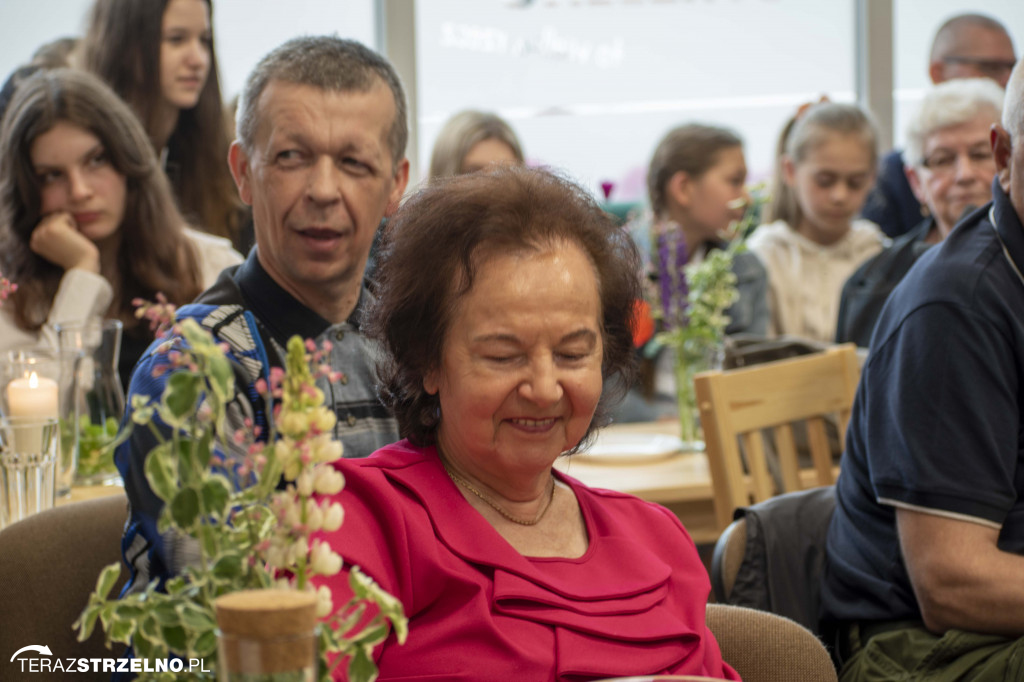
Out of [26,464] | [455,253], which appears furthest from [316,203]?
[26,464]

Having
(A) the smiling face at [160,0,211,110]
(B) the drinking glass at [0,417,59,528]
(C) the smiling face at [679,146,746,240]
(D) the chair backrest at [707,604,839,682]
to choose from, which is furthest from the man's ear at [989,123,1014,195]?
(A) the smiling face at [160,0,211,110]

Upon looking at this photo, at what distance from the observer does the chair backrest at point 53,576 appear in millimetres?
1466

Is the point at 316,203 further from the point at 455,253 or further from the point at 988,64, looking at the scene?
the point at 988,64

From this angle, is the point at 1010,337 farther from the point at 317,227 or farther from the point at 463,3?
the point at 463,3

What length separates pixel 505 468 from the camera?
1.35 m

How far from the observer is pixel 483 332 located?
4.30 ft

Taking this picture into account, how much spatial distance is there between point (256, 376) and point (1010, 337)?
44.7 inches

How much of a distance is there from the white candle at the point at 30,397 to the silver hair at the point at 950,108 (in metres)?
2.27

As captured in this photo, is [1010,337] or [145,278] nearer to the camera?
[1010,337]

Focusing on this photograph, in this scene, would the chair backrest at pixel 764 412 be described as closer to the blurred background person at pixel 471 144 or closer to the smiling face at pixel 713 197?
the blurred background person at pixel 471 144

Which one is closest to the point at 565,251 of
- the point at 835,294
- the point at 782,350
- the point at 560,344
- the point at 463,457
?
the point at 560,344

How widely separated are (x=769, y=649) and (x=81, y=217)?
2304 mm

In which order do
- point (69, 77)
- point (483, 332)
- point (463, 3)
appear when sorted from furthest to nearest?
1. point (463, 3)
2. point (69, 77)
3. point (483, 332)

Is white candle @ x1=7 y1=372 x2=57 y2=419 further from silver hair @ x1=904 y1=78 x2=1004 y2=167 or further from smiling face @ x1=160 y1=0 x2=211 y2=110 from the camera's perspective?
silver hair @ x1=904 y1=78 x2=1004 y2=167
